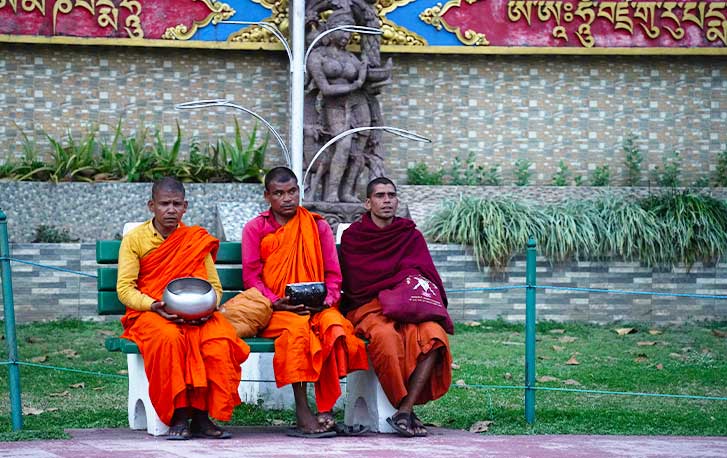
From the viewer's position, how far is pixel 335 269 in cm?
718

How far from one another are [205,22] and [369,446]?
8.69 metres

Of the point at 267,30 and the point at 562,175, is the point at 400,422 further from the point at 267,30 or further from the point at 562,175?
the point at 562,175

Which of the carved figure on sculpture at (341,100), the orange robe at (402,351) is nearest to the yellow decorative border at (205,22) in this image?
the carved figure on sculpture at (341,100)

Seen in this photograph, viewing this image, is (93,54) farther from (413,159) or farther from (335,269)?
(335,269)

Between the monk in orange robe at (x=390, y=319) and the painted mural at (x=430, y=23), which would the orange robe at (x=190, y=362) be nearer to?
the monk in orange robe at (x=390, y=319)

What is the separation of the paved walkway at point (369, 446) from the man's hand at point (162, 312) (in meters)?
0.62

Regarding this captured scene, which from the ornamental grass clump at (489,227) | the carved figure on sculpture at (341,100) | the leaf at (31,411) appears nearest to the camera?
the leaf at (31,411)

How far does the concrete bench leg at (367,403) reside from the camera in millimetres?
6902

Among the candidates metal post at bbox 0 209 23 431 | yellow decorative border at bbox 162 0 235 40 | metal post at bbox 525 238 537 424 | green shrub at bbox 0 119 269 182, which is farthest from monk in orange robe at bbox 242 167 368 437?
yellow decorative border at bbox 162 0 235 40

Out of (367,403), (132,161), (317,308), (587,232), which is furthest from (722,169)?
(317,308)

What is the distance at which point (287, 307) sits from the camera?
22.6 ft

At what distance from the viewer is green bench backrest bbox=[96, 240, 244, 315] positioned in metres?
7.15

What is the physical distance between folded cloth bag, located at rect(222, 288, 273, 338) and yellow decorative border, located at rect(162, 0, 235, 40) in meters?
7.65

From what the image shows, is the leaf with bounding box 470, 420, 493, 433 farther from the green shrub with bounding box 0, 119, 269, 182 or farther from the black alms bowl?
the green shrub with bounding box 0, 119, 269, 182
